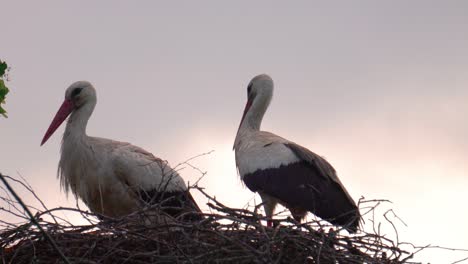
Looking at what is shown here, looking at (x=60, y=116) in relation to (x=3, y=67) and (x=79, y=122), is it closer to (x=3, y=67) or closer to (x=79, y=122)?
(x=79, y=122)

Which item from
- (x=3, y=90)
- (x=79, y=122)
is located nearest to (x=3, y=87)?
(x=3, y=90)

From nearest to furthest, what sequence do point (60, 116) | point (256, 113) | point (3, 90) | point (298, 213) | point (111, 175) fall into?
point (3, 90)
point (111, 175)
point (298, 213)
point (60, 116)
point (256, 113)

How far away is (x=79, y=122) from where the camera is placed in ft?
28.8

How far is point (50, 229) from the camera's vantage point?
6309 mm

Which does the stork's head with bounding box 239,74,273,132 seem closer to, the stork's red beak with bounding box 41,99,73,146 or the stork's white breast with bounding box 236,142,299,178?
the stork's white breast with bounding box 236,142,299,178

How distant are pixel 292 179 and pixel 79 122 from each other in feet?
6.25

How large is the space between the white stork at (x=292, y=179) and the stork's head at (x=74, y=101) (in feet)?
4.50

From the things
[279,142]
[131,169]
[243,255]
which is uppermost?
[279,142]

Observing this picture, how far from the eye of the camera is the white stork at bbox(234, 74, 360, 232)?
8023mm

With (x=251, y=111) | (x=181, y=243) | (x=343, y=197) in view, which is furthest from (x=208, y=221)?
(x=251, y=111)

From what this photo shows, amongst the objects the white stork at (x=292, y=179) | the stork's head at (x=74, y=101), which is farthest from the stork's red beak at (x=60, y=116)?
the white stork at (x=292, y=179)

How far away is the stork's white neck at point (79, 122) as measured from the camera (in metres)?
8.70

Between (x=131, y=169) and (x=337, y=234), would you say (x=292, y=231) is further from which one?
(x=131, y=169)

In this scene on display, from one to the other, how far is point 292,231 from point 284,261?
0.19 metres
